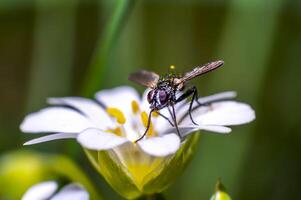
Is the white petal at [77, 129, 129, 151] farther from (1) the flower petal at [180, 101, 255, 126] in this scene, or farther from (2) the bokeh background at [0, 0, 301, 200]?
(2) the bokeh background at [0, 0, 301, 200]

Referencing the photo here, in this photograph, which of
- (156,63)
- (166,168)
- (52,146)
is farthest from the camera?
(156,63)

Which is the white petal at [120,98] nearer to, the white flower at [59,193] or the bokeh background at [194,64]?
the bokeh background at [194,64]

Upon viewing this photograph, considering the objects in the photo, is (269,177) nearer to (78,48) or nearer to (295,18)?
(295,18)

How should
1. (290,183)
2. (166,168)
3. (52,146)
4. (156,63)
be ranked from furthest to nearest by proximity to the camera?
(156,63), (52,146), (290,183), (166,168)

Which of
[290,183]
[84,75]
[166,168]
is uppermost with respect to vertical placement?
[166,168]

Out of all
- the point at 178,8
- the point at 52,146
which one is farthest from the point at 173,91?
the point at 178,8

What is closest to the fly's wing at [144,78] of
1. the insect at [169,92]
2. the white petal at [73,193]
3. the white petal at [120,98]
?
the insect at [169,92]
